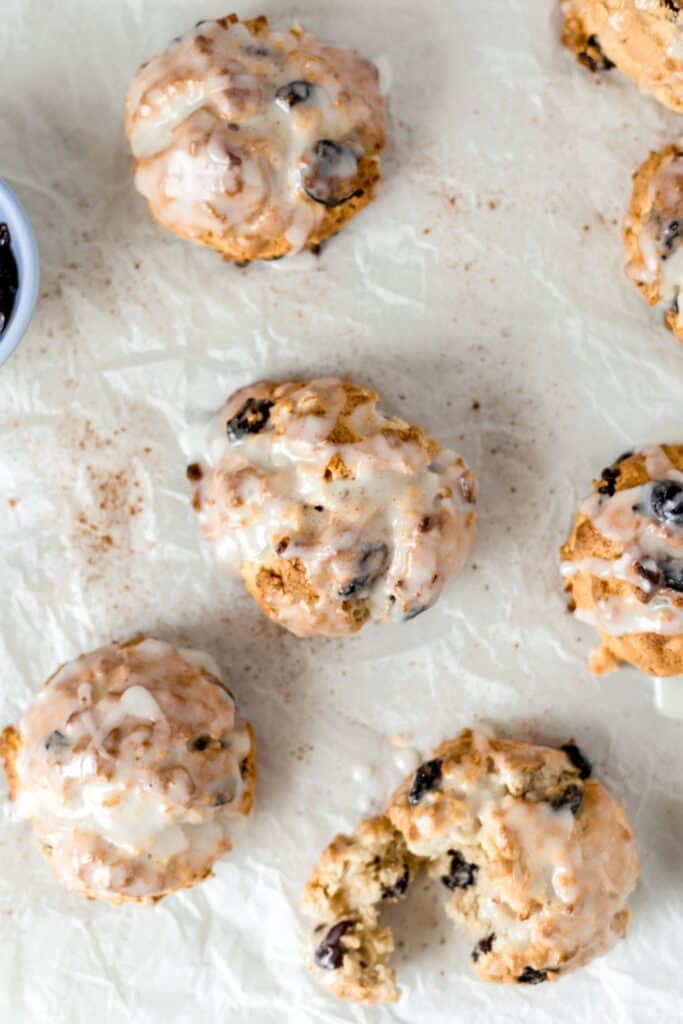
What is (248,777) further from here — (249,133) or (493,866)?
(249,133)

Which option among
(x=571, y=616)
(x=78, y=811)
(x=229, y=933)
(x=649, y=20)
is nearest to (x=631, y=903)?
(x=571, y=616)

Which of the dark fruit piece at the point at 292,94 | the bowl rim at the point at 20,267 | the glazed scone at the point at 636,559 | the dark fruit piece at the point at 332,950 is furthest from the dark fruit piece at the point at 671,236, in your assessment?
the dark fruit piece at the point at 332,950

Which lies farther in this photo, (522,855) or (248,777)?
(248,777)

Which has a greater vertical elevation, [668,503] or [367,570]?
[668,503]

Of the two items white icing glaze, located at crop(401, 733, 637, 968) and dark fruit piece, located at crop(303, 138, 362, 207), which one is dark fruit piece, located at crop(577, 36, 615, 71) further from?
white icing glaze, located at crop(401, 733, 637, 968)

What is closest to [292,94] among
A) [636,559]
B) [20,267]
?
[20,267]

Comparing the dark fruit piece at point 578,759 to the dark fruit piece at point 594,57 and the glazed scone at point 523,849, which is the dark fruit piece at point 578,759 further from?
the dark fruit piece at point 594,57

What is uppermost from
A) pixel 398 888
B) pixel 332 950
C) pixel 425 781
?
pixel 425 781
